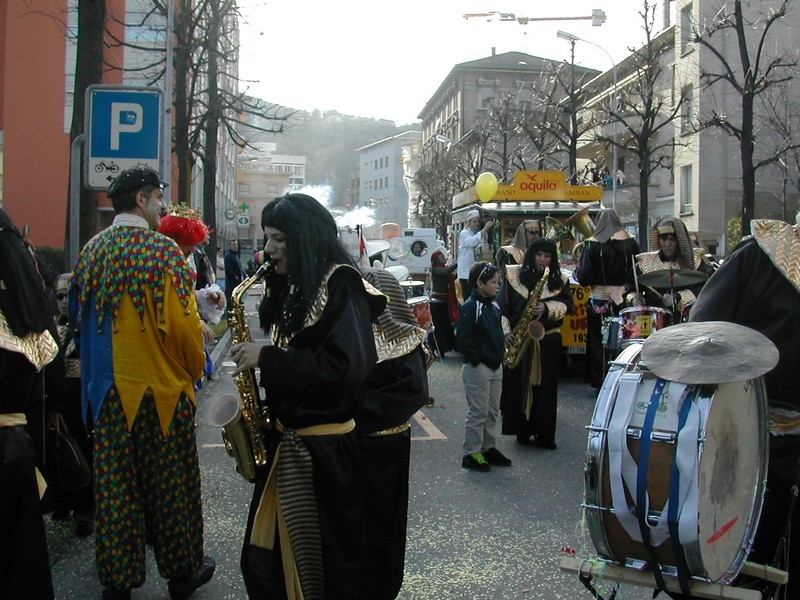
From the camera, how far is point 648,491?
255cm

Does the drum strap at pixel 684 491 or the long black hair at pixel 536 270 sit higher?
the long black hair at pixel 536 270

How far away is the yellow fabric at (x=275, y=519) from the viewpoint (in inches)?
110

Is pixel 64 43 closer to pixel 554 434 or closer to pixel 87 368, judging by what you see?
pixel 554 434

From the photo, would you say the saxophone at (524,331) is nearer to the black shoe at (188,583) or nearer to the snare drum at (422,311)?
the snare drum at (422,311)

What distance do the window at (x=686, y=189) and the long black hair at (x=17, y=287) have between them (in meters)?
35.4

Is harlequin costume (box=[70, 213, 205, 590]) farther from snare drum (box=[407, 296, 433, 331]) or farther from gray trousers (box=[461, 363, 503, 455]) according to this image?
snare drum (box=[407, 296, 433, 331])

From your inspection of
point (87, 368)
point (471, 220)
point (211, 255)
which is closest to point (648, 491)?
point (87, 368)

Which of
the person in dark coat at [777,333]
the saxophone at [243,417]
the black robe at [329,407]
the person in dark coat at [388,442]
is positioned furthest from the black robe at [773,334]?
the saxophone at [243,417]

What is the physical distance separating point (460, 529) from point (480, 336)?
5.87 ft

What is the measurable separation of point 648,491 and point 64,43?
25.5 meters

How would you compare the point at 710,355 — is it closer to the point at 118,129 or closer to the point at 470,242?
the point at 118,129

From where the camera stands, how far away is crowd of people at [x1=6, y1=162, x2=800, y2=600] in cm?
283

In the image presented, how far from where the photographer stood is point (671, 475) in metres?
2.51

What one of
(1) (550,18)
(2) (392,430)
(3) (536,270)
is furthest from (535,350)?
(1) (550,18)
